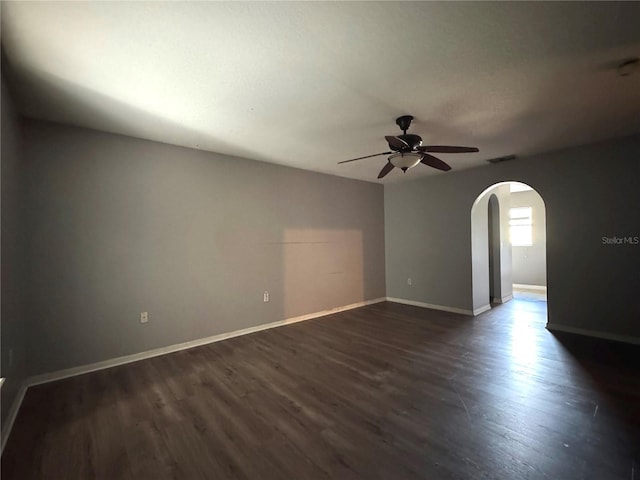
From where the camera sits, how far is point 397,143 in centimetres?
243

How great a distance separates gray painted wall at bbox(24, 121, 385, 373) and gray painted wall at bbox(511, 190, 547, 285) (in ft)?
18.9

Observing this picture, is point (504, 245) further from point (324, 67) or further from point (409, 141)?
point (324, 67)

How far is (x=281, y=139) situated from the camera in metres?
3.25

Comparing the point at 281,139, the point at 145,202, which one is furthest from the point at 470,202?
the point at 145,202

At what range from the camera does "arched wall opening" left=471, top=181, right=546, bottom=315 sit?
474 cm

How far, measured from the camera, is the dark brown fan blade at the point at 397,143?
235 cm

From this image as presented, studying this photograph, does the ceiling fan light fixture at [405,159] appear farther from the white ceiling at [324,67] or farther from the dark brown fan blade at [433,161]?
the white ceiling at [324,67]

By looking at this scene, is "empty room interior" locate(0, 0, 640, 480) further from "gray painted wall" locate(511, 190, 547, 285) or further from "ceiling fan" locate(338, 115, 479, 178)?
"gray painted wall" locate(511, 190, 547, 285)

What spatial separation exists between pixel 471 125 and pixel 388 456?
3.05 m

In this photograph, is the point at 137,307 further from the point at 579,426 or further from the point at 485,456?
the point at 579,426

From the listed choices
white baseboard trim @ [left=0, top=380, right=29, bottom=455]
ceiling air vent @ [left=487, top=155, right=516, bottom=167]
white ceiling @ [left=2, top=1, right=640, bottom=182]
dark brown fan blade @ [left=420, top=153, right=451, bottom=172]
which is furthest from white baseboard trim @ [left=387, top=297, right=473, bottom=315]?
white baseboard trim @ [left=0, top=380, right=29, bottom=455]

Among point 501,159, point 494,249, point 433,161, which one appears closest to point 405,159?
point 433,161

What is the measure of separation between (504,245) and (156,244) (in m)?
6.24

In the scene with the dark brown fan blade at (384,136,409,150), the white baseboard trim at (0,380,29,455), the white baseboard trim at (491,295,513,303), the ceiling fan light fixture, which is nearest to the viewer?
the white baseboard trim at (0,380,29,455)
